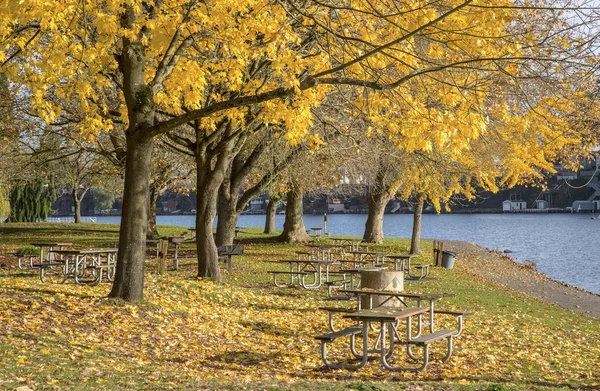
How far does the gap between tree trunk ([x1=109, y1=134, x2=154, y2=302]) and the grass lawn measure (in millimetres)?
355

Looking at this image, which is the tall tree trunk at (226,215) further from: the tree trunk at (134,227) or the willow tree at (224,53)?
the tree trunk at (134,227)

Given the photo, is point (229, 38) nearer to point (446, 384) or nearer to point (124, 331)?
point (124, 331)

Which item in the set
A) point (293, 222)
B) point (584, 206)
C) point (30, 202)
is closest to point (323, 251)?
point (293, 222)

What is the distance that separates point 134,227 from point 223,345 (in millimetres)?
2989

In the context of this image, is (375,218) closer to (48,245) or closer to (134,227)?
(48,245)

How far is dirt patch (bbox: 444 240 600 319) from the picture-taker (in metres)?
21.2

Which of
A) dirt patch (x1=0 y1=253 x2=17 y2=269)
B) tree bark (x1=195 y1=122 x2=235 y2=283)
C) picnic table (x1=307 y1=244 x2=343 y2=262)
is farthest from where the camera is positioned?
picnic table (x1=307 y1=244 x2=343 y2=262)

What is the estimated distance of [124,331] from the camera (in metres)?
11.0

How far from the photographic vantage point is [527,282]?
2742cm

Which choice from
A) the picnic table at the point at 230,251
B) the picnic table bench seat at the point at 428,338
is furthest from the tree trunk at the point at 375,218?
the picnic table bench seat at the point at 428,338

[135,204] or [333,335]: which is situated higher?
[135,204]

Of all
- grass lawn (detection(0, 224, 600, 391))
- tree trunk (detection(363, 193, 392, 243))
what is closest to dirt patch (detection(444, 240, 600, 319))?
grass lawn (detection(0, 224, 600, 391))

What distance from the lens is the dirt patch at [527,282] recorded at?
21.2 meters

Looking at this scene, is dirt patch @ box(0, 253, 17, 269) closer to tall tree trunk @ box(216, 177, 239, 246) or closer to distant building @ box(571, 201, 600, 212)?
tall tree trunk @ box(216, 177, 239, 246)
